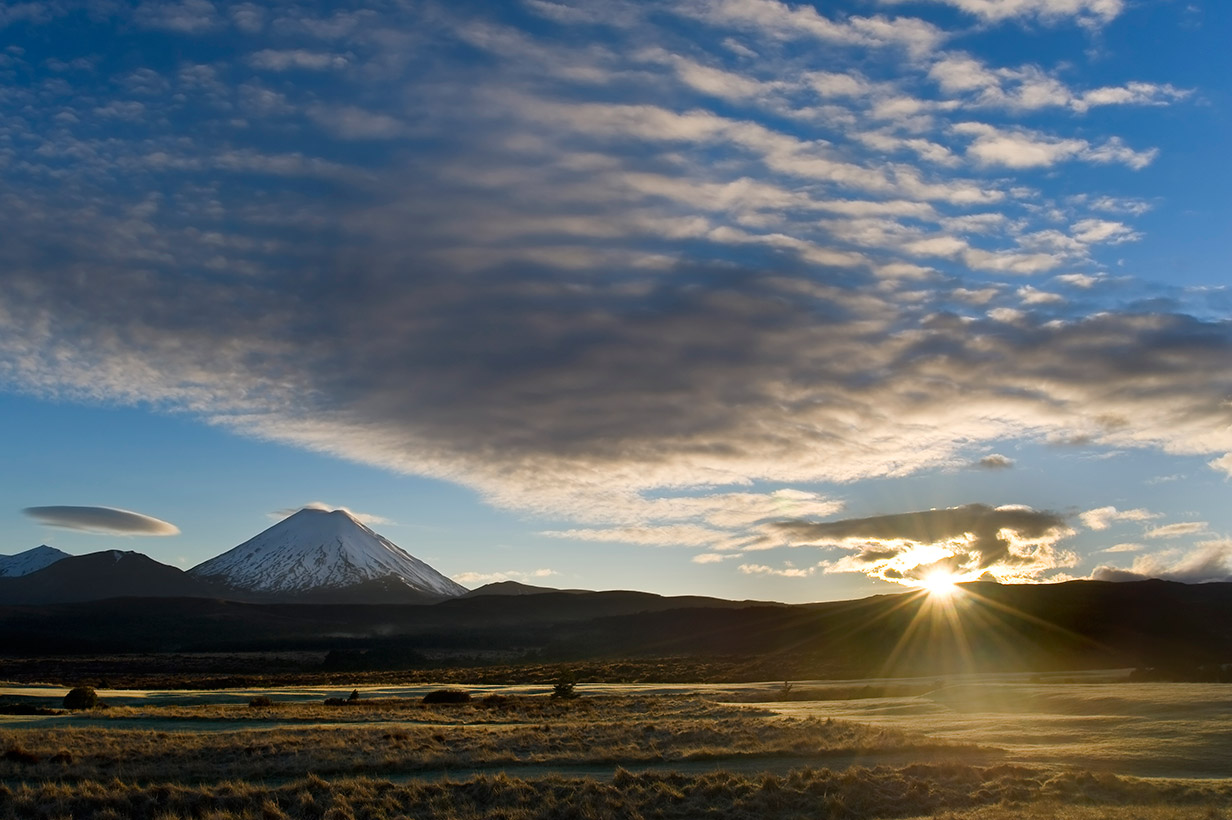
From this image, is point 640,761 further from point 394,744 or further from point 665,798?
point 394,744

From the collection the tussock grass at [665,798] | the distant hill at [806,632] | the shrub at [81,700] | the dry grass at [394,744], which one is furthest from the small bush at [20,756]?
the distant hill at [806,632]

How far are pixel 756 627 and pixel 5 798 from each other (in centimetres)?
13446

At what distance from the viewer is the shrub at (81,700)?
42006 mm

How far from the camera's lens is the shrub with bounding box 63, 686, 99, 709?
4201 cm

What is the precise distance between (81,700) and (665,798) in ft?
113

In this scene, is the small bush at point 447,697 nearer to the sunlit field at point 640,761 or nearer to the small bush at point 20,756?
the sunlit field at point 640,761

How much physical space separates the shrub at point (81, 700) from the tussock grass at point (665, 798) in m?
24.2

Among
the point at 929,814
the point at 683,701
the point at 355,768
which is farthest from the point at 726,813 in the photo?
the point at 683,701

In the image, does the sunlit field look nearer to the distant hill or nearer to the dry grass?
the dry grass

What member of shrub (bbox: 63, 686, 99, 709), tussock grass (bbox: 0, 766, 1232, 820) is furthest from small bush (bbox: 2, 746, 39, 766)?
shrub (bbox: 63, 686, 99, 709)

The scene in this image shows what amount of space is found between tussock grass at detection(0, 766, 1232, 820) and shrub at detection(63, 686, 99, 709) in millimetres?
24242

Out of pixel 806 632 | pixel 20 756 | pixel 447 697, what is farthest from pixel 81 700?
pixel 806 632

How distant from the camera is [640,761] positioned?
25.7 meters

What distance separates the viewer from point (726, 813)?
18.4m
